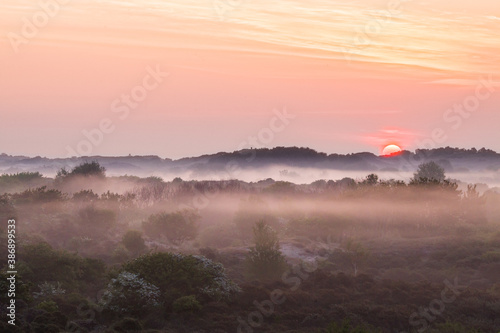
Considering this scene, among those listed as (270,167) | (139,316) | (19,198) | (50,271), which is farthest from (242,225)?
(270,167)

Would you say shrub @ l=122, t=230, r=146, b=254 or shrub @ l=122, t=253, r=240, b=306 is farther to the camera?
shrub @ l=122, t=230, r=146, b=254

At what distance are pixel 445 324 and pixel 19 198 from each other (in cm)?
4753

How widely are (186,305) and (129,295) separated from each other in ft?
9.41

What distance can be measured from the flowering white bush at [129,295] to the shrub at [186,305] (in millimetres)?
1019

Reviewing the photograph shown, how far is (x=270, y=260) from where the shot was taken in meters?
46.3

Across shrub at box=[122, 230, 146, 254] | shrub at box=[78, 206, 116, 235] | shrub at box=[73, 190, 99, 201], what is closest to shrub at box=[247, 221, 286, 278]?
shrub at box=[122, 230, 146, 254]

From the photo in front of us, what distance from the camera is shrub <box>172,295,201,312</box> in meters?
33.7

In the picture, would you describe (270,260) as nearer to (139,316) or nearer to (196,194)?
(139,316)

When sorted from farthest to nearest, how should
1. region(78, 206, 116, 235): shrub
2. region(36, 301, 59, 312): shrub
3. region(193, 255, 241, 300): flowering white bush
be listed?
region(78, 206, 116, 235): shrub
region(193, 255, 241, 300): flowering white bush
region(36, 301, 59, 312): shrub

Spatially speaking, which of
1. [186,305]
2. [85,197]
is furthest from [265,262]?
[85,197]

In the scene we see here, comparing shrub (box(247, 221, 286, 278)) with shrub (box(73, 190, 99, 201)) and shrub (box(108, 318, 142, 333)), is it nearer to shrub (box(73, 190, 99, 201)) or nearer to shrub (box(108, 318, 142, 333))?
shrub (box(108, 318, 142, 333))

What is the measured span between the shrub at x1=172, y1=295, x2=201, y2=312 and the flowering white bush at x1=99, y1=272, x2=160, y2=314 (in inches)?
40.1

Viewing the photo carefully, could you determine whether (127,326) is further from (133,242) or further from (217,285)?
(133,242)

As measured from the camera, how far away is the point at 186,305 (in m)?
33.7
